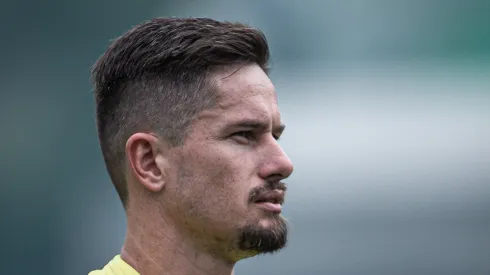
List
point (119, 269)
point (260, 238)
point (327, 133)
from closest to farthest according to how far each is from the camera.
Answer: point (260, 238)
point (119, 269)
point (327, 133)

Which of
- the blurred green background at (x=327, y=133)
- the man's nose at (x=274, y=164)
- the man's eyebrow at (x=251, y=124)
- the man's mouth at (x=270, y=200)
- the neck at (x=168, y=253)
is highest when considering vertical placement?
the blurred green background at (x=327, y=133)

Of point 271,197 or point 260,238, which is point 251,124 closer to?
point 271,197

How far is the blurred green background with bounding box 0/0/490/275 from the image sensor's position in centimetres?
516

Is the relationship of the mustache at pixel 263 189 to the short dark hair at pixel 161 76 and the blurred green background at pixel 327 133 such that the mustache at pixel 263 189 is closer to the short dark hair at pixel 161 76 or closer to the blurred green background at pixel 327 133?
the short dark hair at pixel 161 76

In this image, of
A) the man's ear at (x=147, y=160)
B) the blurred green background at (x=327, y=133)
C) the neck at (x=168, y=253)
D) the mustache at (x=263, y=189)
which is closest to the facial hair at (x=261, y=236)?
the mustache at (x=263, y=189)

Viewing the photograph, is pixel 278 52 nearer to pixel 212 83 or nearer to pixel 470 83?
pixel 470 83

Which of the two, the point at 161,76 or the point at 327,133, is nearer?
the point at 161,76

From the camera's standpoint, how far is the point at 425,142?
539 centimetres

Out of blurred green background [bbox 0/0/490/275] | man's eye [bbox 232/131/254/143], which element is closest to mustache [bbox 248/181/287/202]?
man's eye [bbox 232/131/254/143]

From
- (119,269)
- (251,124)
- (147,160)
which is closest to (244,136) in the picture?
(251,124)

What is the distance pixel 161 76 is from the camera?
236 cm

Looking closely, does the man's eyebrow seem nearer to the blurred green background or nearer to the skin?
the skin

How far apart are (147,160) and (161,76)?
250mm

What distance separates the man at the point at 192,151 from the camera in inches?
89.7
